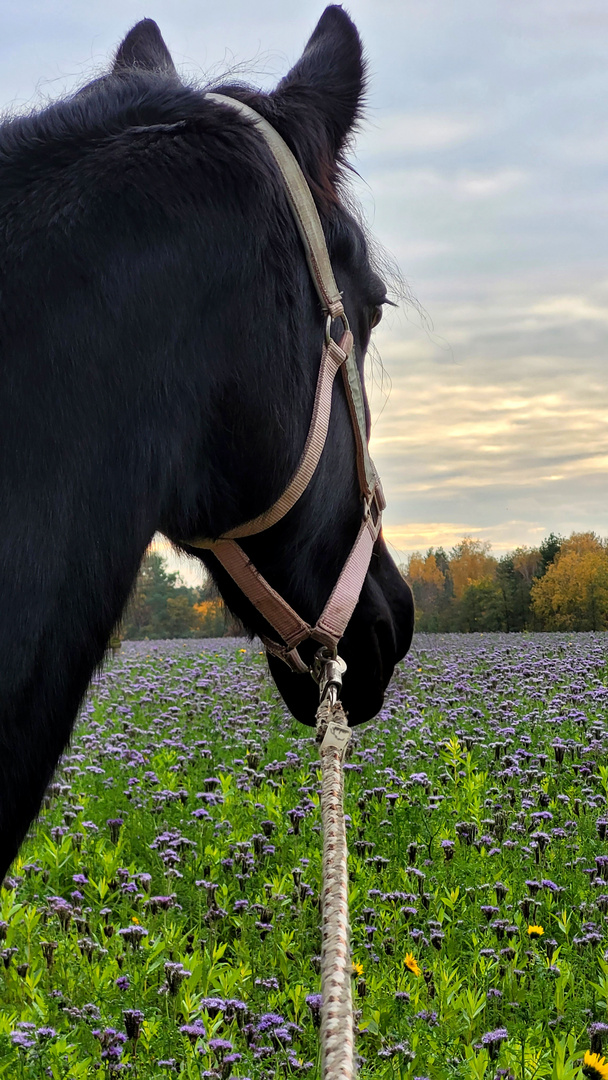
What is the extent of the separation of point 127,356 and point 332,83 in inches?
33.1

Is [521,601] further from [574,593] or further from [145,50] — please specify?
[145,50]

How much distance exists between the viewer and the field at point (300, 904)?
2779 mm

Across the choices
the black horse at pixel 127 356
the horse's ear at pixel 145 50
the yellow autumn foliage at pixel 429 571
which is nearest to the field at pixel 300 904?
the black horse at pixel 127 356

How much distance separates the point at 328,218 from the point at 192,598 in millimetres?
52693

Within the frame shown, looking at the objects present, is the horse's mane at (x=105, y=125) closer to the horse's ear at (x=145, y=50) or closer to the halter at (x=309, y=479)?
the halter at (x=309, y=479)

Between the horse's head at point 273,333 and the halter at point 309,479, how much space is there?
0.02 metres

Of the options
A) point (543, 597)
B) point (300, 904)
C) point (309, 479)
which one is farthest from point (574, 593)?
point (309, 479)

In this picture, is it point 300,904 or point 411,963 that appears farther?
point 300,904

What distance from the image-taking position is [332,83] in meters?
1.82

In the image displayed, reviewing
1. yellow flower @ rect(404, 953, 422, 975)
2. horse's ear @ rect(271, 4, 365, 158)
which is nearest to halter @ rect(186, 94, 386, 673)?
horse's ear @ rect(271, 4, 365, 158)

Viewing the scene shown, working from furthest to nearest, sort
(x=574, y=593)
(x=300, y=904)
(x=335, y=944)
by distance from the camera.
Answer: (x=574, y=593) < (x=300, y=904) < (x=335, y=944)

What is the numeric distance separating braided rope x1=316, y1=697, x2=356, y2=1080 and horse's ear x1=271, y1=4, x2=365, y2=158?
1.24 meters

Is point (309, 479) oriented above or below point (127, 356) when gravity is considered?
below

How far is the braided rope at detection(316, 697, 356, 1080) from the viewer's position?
2.93 feet
